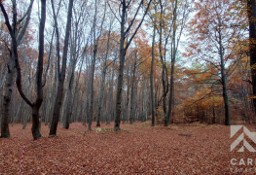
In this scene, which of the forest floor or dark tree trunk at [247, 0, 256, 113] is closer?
the forest floor

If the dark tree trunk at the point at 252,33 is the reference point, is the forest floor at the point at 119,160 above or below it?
below

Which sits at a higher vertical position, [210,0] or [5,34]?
[210,0]

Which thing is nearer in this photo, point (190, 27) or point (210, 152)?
point (210, 152)

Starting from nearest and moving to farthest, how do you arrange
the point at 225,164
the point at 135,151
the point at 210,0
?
the point at 225,164 < the point at 135,151 < the point at 210,0

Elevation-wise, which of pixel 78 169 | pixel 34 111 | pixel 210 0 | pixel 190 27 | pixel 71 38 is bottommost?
pixel 78 169

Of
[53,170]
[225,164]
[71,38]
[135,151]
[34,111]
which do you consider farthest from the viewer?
[71,38]

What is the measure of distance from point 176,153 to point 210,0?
13.7 m

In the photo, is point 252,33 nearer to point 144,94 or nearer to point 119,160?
point 119,160

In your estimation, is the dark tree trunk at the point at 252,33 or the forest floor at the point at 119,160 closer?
the forest floor at the point at 119,160

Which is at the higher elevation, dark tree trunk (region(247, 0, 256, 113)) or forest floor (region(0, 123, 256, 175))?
dark tree trunk (region(247, 0, 256, 113))

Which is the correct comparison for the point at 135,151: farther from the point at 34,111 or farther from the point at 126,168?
the point at 34,111

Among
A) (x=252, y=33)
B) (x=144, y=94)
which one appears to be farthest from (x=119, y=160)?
(x=144, y=94)

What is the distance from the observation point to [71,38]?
1545 cm

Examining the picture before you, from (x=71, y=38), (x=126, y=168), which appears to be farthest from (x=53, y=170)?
(x=71, y=38)
